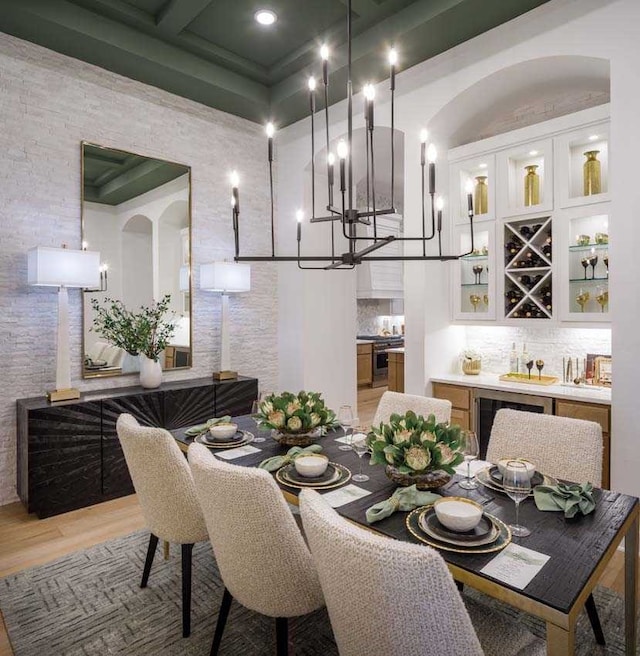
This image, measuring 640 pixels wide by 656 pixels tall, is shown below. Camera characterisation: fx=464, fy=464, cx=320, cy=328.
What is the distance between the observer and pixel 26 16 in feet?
9.53

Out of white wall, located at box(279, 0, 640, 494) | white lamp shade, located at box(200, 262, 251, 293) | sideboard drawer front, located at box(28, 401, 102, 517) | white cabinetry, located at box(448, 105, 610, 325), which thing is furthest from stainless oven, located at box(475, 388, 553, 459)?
sideboard drawer front, located at box(28, 401, 102, 517)

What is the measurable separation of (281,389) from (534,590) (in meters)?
3.77

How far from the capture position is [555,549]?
4.15ft

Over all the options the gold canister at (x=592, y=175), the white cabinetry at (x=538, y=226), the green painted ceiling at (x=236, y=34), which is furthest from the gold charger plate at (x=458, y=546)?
the green painted ceiling at (x=236, y=34)

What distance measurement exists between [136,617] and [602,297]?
10.3 feet

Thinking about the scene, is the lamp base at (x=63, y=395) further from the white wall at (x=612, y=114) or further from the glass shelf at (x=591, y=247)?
the glass shelf at (x=591, y=247)

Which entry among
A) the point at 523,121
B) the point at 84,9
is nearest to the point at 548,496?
the point at 523,121

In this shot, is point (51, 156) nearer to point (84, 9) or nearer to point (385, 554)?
point (84, 9)

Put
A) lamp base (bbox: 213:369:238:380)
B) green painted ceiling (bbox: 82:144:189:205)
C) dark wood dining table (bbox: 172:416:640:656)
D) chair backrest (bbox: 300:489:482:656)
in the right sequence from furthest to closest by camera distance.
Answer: lamp base (bbox: 213:369:238:380) < green painted ceiling (bbox: 82:144:189:205) < dark wood dining table (bbox: 172:416:640:656) < chair backrest (bbox: 300:489:482:656)

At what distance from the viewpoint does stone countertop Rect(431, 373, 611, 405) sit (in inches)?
111

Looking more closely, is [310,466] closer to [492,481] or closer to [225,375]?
[492,481]

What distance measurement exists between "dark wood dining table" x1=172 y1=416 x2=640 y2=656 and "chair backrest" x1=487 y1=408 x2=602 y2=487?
12.1 inches

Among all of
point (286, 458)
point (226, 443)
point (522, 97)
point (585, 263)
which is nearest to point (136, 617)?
point (226, 443)

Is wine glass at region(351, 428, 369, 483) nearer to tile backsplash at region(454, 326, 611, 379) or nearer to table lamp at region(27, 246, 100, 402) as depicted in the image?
tile backsplash at region(454, 326, 611, 379)
